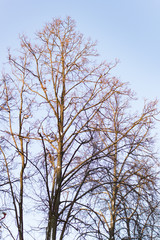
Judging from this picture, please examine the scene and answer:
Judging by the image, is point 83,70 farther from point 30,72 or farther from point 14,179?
point 14,179

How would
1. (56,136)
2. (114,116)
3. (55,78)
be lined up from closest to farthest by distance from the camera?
(56,136) < (55,78) < (114,116)

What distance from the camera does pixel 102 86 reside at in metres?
7.44

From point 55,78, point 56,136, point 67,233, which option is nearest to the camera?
point 67,233

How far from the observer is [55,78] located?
24.5 ft

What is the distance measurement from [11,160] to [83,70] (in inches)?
115

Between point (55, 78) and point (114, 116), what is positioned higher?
point (114, 116)

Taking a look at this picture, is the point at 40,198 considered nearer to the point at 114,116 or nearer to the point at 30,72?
the point at 30,72

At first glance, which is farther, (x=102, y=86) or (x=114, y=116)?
(x=114, y=116)

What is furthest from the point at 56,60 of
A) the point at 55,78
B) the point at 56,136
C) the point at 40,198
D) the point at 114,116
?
the point at 114,116

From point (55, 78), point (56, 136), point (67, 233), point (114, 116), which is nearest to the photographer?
point (67, 233)

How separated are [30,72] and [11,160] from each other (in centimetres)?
228

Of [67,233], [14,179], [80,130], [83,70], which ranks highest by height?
[83,70]

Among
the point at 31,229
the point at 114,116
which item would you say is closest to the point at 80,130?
the point at 31,229

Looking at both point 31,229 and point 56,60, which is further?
point 56,60
